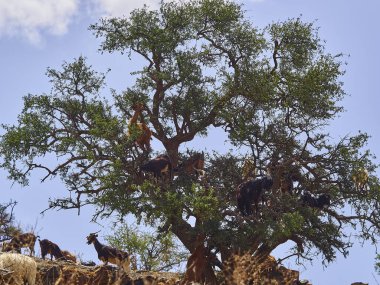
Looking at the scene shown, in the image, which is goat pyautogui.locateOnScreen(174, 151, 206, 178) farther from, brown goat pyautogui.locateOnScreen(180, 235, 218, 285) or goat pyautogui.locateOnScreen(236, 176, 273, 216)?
brown goat pyautogui.locateOnScreen(180, 235, 218, 285)

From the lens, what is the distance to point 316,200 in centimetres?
2386

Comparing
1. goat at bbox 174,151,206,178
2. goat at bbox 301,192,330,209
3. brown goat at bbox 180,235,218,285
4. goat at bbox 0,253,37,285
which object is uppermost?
goat at bbox 174,151,206,178

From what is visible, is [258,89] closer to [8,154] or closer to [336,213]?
[336,213]

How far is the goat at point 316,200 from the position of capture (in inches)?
922

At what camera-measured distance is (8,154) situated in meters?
26.6

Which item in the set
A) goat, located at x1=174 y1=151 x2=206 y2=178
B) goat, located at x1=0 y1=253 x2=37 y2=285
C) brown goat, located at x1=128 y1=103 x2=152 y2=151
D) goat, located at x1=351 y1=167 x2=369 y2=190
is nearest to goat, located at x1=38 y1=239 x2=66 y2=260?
brown goat, located at x1=128 y1=103 x2=152 y2=151

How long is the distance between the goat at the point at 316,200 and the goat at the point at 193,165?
12.0 ft

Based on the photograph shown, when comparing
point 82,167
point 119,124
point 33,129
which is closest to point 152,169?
point 119,124

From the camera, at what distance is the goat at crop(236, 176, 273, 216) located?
69.2ft

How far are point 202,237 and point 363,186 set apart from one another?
6.23m

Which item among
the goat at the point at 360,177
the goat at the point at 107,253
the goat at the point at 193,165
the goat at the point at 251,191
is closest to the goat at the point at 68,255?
the goat at the point at 107,253

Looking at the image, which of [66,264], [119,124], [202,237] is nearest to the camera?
[66,264]

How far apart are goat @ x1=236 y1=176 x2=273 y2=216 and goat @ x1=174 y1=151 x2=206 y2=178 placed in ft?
8.82

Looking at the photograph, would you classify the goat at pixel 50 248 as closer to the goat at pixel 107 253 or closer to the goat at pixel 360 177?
the goat at pixel 107 253
